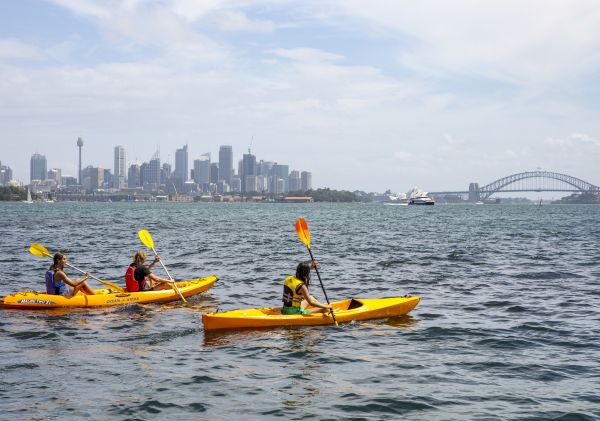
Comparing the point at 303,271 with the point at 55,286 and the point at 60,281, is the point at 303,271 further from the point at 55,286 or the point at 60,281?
the point at 55,286

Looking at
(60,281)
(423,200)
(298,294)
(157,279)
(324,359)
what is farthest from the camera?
(423,200)

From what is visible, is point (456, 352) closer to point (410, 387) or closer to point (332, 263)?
point (410, 387)

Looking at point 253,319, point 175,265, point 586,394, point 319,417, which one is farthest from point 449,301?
point 175,265

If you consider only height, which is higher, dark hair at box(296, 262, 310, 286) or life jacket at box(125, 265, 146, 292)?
dark hair at box(296, 262, 310, 286)

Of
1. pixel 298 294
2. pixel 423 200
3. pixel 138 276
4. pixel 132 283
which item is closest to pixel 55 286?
pixel 132 283

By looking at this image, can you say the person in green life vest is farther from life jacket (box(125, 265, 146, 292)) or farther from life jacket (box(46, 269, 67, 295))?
life jacket (box(46, 269, 67, 295))

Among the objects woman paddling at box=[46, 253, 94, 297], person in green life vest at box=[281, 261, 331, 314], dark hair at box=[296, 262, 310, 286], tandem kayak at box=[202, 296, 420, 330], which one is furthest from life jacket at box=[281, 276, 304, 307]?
woman paddling at box=[46, 253, 94, 297]

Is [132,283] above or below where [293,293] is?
below

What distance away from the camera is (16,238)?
39.7 m

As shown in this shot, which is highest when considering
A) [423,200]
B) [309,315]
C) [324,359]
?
[423,200]

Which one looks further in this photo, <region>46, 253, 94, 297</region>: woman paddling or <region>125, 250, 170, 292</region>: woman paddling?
<region>125, 250, 170, 292</region>: woman paddling

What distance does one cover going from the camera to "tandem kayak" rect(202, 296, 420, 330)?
42.1ft

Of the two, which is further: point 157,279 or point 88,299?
point 157,279

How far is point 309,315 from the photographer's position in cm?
1346
